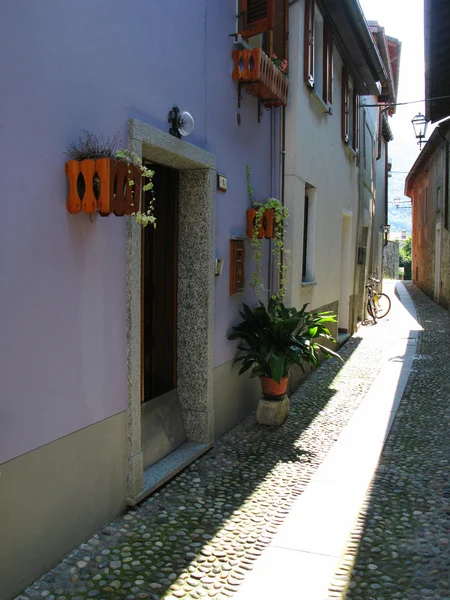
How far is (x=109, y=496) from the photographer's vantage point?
3482 millimetres

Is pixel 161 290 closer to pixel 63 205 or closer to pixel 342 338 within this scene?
pixel 63 205

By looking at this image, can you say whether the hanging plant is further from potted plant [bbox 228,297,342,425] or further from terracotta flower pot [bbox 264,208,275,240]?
potted plant [bbox 228,297,342,425]

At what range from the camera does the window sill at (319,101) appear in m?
7.26

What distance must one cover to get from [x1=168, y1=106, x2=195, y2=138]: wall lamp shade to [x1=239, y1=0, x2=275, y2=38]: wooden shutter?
1453 millimetres

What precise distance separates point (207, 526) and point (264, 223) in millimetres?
3146

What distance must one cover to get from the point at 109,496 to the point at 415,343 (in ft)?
28.3

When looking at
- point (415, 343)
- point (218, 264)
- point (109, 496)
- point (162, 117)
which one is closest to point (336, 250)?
point (415, 343)

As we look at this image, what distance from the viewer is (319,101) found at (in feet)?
25.0

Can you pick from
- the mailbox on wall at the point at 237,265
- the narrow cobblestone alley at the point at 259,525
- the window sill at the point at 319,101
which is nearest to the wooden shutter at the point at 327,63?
the window sill at the point at 319,101

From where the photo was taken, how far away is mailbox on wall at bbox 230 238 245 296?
5.34 metres

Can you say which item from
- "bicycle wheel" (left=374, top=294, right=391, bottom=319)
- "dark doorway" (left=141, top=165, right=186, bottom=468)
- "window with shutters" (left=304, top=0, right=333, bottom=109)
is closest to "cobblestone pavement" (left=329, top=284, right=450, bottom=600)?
"dark doorway" (left=141, top=165, right=186, bottom=468)

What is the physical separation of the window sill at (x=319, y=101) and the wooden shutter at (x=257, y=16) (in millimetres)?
2209

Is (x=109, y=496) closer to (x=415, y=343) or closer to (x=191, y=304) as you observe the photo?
(x=191, y=304)

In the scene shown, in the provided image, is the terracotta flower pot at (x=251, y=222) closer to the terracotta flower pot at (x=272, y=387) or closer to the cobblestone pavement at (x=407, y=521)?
the terracotta flower pot at (x=272, y=387)
